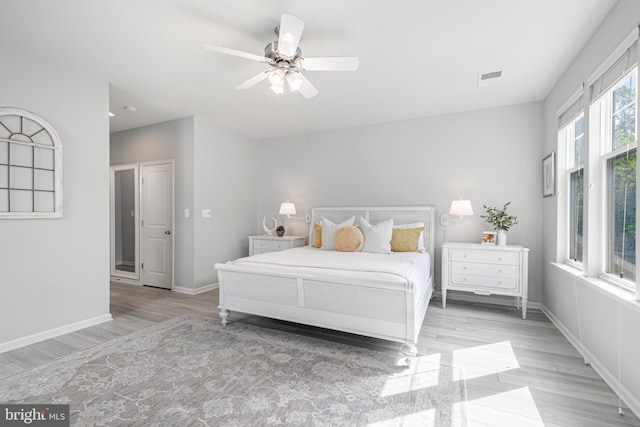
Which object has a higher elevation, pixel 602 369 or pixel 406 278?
pixel 406 278

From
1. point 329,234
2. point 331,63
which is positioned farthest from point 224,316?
point 331,63

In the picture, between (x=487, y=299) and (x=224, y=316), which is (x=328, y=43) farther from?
(x=487, y=299)

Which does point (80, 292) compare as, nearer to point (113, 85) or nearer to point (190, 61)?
point (113, 85)

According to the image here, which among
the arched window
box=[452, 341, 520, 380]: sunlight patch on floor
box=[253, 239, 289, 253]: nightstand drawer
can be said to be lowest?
box=[452, 341, 520, 380]: sunlight patch on floor

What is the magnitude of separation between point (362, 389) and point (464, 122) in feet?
12.1

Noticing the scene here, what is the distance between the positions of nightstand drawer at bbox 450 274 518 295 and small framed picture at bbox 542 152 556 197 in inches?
43.6

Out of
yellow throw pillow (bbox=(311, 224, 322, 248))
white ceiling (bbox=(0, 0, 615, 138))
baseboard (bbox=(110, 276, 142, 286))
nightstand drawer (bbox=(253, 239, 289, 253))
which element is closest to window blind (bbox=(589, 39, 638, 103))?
white ceiling (bbox=(0, 0, 615, 138))

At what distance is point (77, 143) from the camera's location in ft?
9.77

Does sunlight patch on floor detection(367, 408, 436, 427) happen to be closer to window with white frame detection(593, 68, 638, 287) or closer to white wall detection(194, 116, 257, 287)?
window with white frame detection(593, 68, 638, 287)

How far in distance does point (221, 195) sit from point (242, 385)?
335cm

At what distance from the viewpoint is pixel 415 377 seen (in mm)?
2123

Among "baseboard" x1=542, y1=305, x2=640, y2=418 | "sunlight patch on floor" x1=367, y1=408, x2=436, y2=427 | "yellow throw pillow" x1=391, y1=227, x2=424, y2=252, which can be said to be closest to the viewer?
"sunlight patch on floor" x1=367, y1=408, x2=436, y2=427

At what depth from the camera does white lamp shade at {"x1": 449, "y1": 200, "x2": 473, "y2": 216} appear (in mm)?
3730

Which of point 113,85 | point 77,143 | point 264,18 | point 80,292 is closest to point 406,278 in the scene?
point 264,18
